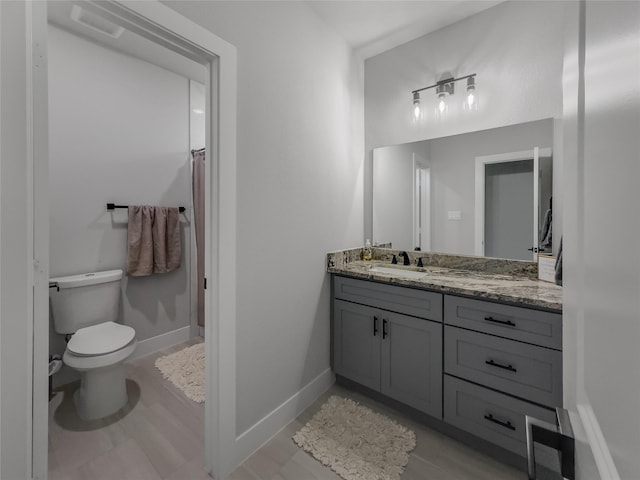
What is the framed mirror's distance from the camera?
5.87ft

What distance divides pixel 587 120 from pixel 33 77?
1.31m

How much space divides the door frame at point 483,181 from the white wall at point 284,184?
95cm

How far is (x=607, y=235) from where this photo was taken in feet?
1.04

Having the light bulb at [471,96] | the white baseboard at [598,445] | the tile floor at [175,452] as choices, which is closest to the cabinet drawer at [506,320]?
the tile floor at [175,452]

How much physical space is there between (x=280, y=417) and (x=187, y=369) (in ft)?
3.47

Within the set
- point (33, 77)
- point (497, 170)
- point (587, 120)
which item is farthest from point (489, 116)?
point (33, 77)

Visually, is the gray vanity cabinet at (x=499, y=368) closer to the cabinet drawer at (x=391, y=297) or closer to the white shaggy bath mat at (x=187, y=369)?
the cabinet drawer at (x=391, y=297)

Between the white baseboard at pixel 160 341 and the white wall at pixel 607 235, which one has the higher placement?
the white wall at pixel 607 235

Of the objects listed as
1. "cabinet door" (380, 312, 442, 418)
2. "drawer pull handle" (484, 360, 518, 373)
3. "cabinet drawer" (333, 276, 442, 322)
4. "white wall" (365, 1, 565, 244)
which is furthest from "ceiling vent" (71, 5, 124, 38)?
"drawer pull handle" (484, 360, 518, 373)

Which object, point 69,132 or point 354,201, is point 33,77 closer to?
point 69,132

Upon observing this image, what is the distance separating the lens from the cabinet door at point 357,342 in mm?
1874

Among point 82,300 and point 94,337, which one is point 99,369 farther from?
point 82,300

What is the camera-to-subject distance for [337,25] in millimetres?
2043

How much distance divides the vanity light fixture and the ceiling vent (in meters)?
2.13
